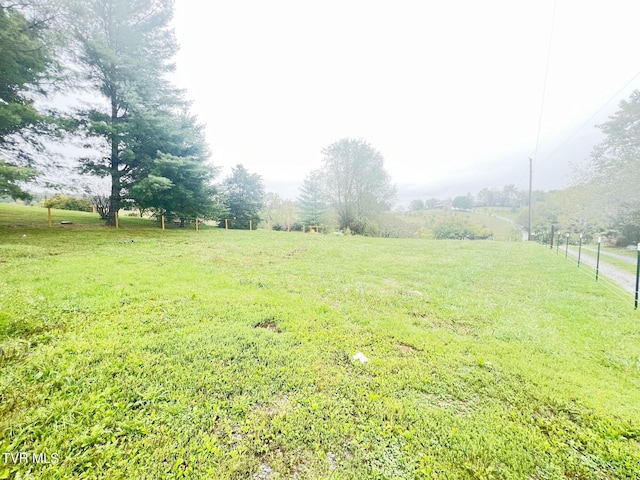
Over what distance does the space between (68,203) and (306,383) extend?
28.6m

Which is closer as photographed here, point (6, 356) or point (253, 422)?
point (253, 422)

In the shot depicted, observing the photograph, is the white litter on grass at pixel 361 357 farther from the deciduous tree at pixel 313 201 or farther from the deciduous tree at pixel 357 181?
the deciduous tree at pixel 313 201

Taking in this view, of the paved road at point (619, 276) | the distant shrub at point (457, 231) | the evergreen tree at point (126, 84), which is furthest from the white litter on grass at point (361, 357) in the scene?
the distant shrub at point (457, 231)

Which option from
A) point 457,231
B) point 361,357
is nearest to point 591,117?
point 361,357

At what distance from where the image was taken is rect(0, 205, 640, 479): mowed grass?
5.33ft

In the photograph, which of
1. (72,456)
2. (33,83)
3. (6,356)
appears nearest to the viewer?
(72,456)

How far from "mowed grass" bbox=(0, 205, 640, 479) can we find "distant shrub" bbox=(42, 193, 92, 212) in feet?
71.4

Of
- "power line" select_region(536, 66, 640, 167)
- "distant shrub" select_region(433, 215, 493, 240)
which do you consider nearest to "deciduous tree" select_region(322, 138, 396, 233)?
"distant shrub" select_region(433, 215, 493, 240)

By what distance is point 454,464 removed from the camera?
5.35ft

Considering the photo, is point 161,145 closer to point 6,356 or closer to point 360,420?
point 6,356

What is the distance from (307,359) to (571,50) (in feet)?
46.4

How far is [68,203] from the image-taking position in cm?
2066

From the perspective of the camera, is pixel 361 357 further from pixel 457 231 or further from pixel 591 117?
pixel 457 231

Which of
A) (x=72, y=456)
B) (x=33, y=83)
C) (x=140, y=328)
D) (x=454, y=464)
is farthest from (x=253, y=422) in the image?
(x=33, y=83)
